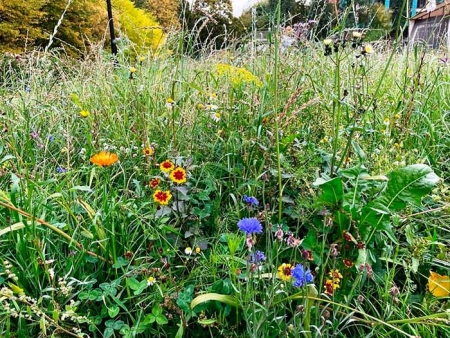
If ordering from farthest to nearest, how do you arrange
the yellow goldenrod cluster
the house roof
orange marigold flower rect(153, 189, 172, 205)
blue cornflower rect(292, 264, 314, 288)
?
1. the yellow goldenrod cluster
2. the house roof
3. orange marigold flower rect(153, 189, 172, 205)
4. blue cornflower rect(292, 264, 314, 288)

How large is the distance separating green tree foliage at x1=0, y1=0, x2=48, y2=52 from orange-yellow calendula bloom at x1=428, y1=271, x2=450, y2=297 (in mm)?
6009

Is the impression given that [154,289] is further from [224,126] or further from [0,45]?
[0,45]

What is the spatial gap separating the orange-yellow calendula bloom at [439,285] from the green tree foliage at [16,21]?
6.01 metres

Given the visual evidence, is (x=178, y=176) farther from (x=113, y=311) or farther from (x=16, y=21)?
(x=16, y=21)

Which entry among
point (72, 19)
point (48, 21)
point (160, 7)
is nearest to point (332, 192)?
point (72, 19)

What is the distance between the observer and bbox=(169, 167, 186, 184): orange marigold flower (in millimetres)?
1102

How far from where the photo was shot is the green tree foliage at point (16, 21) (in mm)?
5562

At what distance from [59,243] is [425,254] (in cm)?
107

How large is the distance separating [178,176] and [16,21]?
5989 millimetres

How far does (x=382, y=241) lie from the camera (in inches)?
43.1

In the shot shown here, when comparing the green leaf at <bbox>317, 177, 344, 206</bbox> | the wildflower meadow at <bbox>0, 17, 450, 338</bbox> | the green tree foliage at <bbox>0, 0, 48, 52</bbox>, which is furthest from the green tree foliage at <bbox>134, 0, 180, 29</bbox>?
the green leaf at <bbox>317, 177, 344, 206</bbox>

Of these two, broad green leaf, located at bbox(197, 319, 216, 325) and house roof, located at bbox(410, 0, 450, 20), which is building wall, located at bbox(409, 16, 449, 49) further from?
broad green leaf, located at bbox(197, 319, 216, 325)

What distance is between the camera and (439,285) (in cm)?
96

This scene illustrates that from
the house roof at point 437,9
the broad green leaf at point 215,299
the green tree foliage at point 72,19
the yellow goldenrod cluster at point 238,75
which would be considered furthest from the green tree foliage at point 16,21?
the broad green leaf at point 215,299
